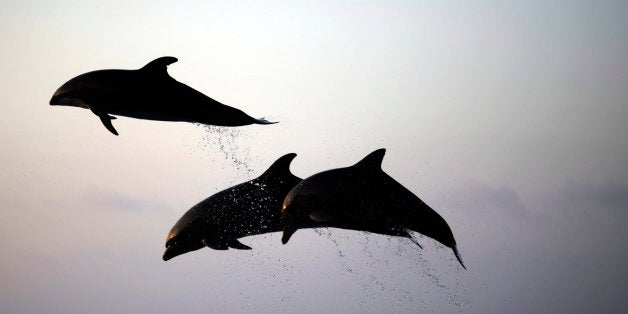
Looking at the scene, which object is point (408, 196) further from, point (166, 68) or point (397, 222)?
point (166, 68)

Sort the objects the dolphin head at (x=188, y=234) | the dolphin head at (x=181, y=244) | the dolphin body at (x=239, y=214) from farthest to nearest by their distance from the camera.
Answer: the dolphin head at (x=181, y=244)
the dolphin head at (x=188, y=234)
the dolphin body at (x=239, y=214)

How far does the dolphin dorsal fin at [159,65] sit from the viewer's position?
67.7ft

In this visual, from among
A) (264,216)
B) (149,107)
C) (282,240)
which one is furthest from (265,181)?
(149,107)

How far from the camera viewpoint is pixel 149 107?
20203 millimetres

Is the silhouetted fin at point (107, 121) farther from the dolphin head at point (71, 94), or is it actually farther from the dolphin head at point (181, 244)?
the dolphin head at point (181, 244)

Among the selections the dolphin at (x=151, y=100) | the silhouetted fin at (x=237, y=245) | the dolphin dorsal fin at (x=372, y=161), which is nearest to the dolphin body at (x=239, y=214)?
the silhouetted fin at (x=237, y=245)

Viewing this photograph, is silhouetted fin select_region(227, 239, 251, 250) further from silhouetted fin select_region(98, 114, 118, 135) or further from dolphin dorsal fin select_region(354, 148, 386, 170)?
silhouetted fin select_region(98, 114, 118, 135)

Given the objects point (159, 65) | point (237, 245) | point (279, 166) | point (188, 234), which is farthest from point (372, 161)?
point (188, 234)

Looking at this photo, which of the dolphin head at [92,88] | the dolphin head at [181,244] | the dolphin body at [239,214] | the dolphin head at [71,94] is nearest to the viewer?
the dolphin head at [92,88]

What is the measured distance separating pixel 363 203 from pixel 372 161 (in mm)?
1053

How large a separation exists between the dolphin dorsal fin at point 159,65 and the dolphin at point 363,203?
4.04 metres

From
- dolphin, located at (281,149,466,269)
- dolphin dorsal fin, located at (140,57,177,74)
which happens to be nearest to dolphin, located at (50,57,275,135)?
dolphin dorsal fin, located at (140,57,177,74)

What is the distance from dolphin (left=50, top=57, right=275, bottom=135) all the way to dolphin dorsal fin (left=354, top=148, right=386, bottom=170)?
248 centimetres

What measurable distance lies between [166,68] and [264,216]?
4.37 metres
